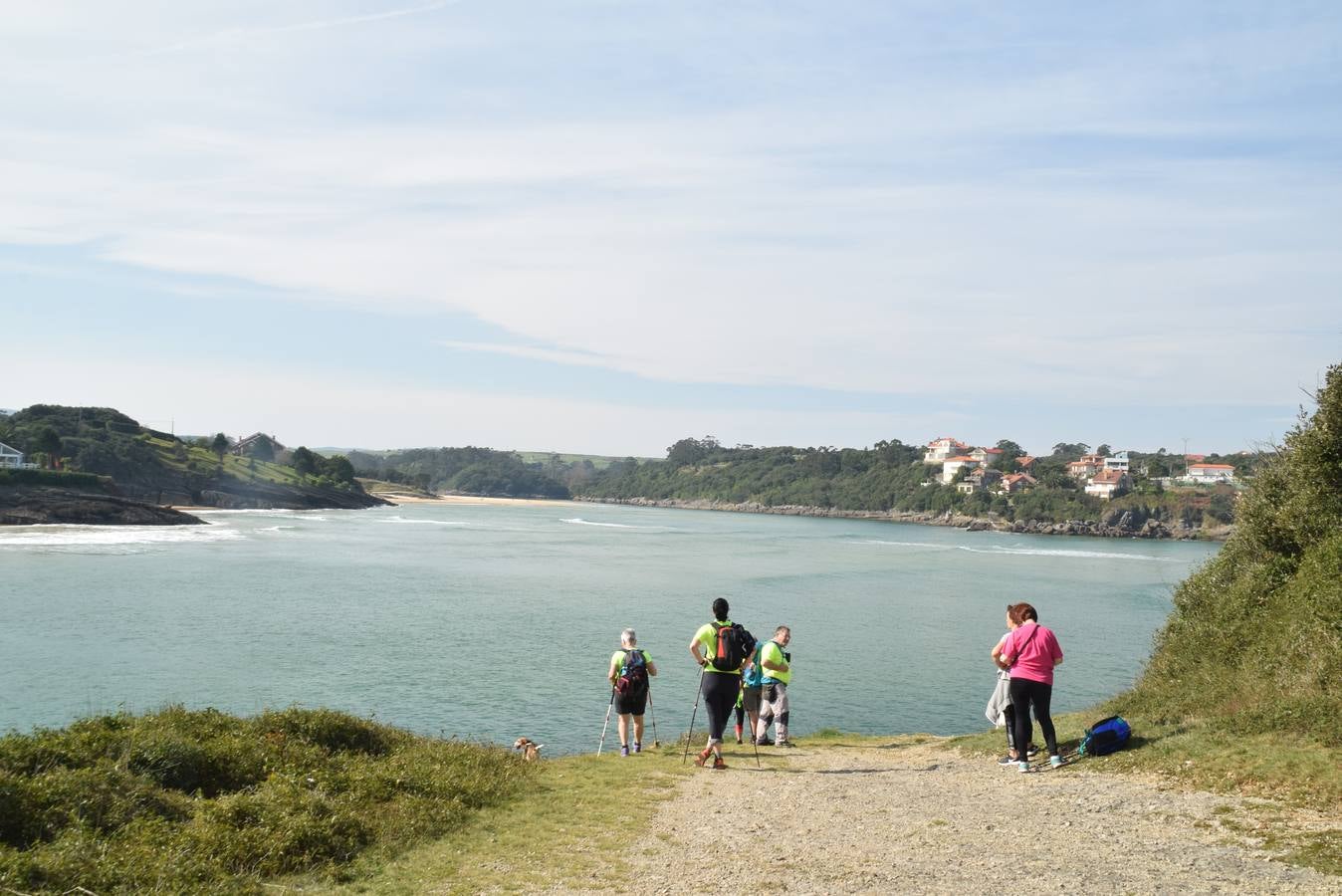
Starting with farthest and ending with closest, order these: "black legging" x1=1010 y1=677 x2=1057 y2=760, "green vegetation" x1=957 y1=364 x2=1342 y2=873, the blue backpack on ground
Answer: the blue backpack on ground
"black legging" x1=1010 y1=677 x2=1057 y2=760
"green vegetation" x1=957 y1=364 x2=1342 y2=873

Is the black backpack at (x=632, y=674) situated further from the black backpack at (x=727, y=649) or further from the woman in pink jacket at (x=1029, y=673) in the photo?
the woman in pink jacket at (x=1029, y=673)

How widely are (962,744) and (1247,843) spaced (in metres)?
6.29

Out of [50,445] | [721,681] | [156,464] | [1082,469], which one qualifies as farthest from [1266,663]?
[1082,469]

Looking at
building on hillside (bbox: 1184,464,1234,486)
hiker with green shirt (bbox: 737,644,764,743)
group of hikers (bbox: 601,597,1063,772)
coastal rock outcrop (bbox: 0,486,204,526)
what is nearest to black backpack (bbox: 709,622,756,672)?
group of hikers (bbox: 601,597,1063,772)

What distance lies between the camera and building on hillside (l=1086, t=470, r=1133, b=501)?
168000 millimetres

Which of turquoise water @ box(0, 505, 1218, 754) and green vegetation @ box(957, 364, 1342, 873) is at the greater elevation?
green vegetation @ box(957, 364, 1342, 873)

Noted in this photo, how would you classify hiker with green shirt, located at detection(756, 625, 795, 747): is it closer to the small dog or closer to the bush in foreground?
the small dog

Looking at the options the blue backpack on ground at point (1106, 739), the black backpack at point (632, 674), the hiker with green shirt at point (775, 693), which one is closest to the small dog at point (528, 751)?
the black backpack at point (632, 674)

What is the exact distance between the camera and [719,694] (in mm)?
11734

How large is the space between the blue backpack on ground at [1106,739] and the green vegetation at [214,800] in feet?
20.8

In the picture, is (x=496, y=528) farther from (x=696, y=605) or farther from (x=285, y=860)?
(x=285, y=860)

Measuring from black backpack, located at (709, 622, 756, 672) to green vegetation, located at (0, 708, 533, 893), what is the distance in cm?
251

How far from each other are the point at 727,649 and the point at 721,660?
143mm

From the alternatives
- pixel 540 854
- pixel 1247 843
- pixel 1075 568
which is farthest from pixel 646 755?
pixel 1075 568
